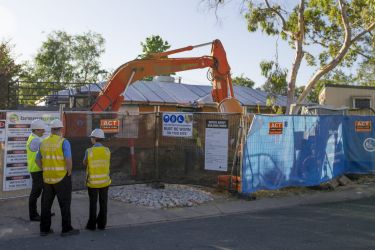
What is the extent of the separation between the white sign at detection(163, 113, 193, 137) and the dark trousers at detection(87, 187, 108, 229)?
377cm

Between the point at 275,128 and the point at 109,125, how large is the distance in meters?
4.09

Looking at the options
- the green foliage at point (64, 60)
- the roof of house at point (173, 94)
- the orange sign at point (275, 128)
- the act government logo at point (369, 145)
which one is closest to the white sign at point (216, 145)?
the orange sign at point (275, 128)

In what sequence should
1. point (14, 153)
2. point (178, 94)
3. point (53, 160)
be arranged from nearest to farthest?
1. point (53, 160)
2. point (14, 153)
3. point (178, 94)

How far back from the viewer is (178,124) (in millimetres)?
11430

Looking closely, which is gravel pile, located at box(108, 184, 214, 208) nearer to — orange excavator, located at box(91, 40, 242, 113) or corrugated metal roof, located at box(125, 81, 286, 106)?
orange excavator, located at box(91, 40, 242, 113)

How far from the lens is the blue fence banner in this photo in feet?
35.9

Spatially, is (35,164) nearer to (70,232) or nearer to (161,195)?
(70,232)

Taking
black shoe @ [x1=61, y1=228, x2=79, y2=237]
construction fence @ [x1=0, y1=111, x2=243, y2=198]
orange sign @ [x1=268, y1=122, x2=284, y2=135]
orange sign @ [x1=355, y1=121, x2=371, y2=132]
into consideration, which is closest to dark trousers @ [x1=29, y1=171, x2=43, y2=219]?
black shoe @ [x1=61, y1=228, x2=79, y2=237]

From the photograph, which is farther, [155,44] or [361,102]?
[155,44]

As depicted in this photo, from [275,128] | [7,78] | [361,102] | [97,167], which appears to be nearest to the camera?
[97,167]

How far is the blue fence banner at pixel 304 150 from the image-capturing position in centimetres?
1095

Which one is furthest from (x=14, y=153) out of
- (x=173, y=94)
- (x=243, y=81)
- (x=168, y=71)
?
(x=243, y=81)

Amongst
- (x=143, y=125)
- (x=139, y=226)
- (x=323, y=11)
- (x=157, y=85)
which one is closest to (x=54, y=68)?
(x=157, y=85)

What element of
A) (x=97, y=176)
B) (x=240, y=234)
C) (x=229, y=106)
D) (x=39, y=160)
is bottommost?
(x=240, y=234)
